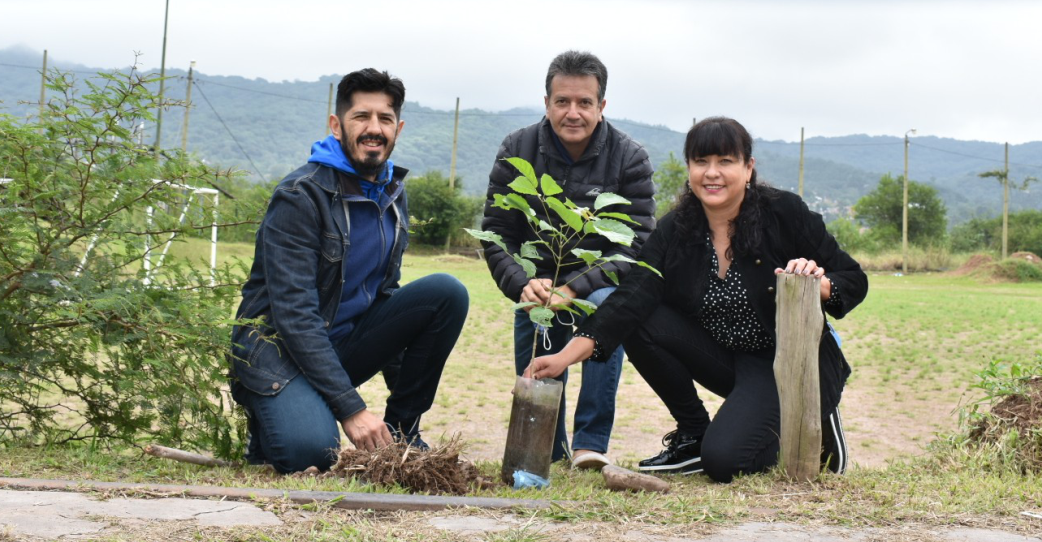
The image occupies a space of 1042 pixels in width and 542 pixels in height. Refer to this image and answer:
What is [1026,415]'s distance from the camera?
4500 mm

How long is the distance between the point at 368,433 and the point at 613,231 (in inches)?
48.6

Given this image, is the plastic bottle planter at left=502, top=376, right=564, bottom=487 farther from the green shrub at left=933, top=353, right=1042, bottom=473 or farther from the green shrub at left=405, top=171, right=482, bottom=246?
the green shrub at left=405, top=171, right=482, bottom=246

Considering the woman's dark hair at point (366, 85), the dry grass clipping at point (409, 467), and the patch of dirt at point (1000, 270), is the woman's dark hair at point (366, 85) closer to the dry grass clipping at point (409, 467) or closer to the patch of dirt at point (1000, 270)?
the dry grass clipping at point (409, 467)

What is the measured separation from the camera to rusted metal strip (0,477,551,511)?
315 centimetres

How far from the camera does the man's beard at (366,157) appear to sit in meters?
4.25

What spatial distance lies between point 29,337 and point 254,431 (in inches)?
44.3

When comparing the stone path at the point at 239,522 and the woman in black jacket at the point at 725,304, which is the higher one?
the woman in black jacket at the point at 725,304

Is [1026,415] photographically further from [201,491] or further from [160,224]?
[160,224]

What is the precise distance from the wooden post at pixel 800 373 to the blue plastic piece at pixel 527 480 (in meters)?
1.00

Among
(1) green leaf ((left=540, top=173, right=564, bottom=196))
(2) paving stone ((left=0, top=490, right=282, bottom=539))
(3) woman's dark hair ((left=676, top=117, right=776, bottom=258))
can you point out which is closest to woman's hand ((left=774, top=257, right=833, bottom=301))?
(3) woman's dark hair ((left=676, top=117, right=776, bottom=258))

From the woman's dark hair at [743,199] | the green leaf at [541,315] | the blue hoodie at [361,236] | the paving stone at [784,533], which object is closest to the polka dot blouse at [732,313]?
the woman's dark hair at [743,199]

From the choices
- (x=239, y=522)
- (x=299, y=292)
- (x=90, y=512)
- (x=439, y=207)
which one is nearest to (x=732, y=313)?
(x=299, y=292)

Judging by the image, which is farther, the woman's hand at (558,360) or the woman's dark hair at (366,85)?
the woman's dark hair at (366,85)

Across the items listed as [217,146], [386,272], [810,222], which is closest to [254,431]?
[386,272]
